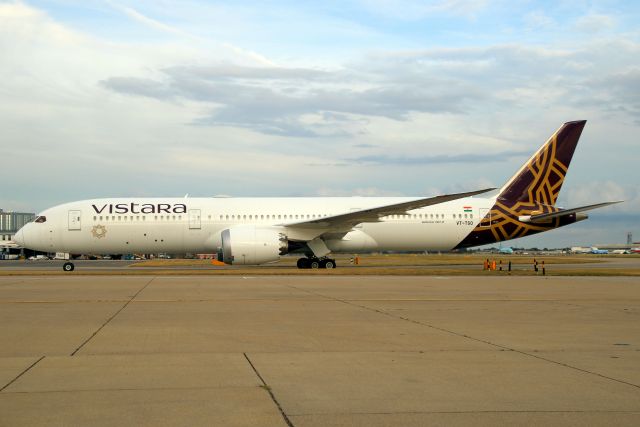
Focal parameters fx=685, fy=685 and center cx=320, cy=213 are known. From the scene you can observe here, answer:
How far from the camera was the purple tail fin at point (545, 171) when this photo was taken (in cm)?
3259

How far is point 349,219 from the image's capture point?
96.4 ft

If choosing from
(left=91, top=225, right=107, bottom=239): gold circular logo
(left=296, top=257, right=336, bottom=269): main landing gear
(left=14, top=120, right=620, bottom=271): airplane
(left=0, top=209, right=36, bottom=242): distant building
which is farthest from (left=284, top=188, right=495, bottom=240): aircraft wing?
(left=0, top=209, right=36, bottom=242): distant building

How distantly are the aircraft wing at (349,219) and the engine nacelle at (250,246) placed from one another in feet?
5.43

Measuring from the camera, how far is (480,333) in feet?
31.5

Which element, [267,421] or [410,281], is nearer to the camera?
[267,421]

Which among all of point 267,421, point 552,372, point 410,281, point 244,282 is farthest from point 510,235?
point 267,421

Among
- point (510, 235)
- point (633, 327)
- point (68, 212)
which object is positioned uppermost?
point (68, 212)

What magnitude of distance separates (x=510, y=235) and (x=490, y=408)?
28806 millimetres

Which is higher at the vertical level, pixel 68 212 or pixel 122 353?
pixel 68 212

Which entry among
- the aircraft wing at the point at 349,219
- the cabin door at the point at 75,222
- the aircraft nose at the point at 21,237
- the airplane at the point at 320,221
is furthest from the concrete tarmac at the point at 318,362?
the aircraft nose at the point at 21,237

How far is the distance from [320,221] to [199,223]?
5.84 m

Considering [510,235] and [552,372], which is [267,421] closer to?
[552,372]

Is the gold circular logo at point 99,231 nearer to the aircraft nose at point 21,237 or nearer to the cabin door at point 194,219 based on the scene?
the aircraft nose at point 21,237

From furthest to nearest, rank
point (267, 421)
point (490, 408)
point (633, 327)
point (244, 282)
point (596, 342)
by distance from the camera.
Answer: point (244, 282), point (633, 327), point (596, 342), point (490, 408), point (267, 421)
